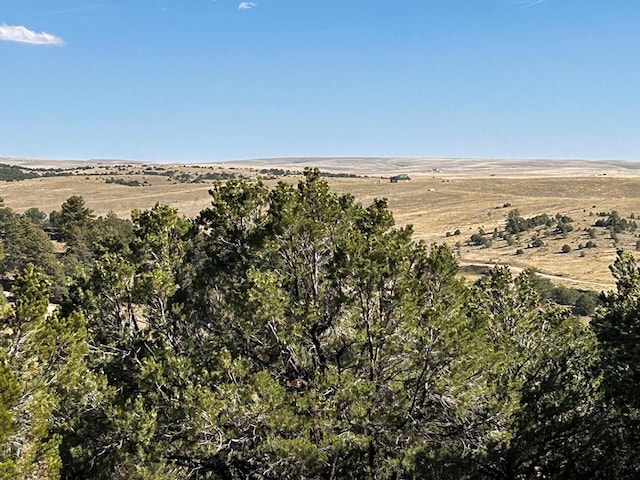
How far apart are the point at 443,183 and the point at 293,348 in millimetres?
142890

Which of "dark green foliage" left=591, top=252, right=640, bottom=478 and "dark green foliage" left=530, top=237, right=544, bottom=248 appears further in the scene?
"dark green foliage" left=530, top=237, right=544, bottom=248

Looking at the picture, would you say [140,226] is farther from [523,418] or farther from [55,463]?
[523,418]

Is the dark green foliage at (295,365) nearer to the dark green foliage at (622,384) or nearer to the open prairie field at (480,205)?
the dark green foliage at (622,384)

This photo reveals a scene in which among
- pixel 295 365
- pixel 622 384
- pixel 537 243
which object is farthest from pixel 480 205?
pixel 622 384

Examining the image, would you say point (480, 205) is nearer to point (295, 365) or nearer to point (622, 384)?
point (295, 365)

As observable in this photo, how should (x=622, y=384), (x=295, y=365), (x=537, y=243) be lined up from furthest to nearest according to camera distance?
1. (x=537, y=243)
2. (x=295, y=365)
3. (x=622, y=384)

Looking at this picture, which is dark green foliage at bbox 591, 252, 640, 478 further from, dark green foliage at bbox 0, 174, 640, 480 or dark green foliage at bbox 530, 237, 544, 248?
dark green foliage at bbox 530, 237, 544, 248

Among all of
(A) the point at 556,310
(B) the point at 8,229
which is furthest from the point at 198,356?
(B) the point at 8,229

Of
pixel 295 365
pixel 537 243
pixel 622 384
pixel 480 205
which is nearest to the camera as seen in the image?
pixel 622 384

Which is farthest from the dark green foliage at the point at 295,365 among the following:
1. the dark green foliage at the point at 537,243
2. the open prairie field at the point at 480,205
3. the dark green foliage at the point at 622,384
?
the dark green foliage at the point at 537,243

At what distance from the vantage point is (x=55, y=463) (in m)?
10.7

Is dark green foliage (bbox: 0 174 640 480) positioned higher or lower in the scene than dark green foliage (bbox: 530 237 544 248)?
higher

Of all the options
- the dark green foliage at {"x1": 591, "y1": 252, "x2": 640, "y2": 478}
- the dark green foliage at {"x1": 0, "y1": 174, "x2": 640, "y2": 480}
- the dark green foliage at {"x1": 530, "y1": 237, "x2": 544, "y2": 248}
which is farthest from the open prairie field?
the dark green foliage at {"x1": 0, "y1": 174, "x2": 640, "y2": 480}

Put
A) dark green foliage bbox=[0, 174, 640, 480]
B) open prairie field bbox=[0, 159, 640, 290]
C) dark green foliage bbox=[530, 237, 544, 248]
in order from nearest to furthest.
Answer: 1. dark green foliage bbox=[0, 174, 640, 480]
2. open prairie field bbox=[0, 159, 640, 290]
3. dark green foliage bbox=[530, 237, 544, 248]
